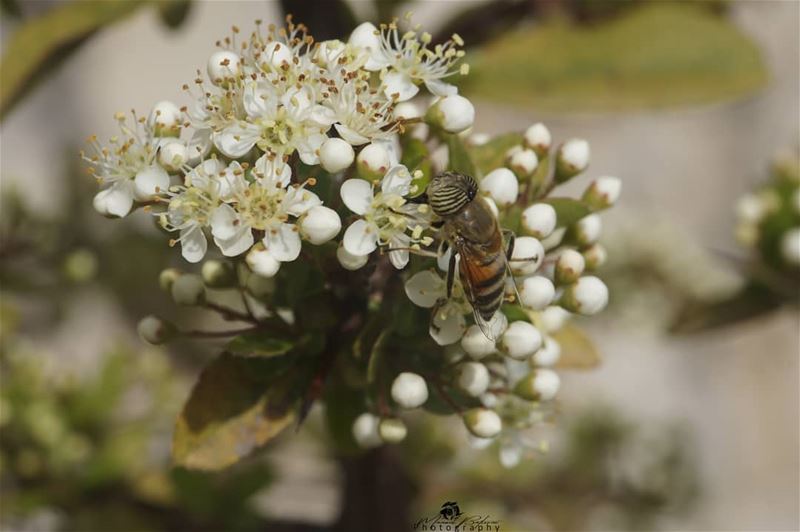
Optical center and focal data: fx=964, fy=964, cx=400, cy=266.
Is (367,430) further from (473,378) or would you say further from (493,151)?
(493,151)

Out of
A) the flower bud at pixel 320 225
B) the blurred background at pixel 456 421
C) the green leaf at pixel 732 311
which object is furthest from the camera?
the green leaf at pixel 732 311

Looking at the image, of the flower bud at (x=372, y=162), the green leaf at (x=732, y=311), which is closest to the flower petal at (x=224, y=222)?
the flower bud at (x=372, y=162)

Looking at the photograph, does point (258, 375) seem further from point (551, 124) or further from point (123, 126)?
point (551, 124)

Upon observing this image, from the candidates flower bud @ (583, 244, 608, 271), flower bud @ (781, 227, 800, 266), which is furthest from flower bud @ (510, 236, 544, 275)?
flower bud @ (781, 227, 800, 266)

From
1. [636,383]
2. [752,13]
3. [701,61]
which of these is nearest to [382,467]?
[701,61]

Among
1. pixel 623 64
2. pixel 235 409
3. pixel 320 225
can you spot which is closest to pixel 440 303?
pixel 320 225

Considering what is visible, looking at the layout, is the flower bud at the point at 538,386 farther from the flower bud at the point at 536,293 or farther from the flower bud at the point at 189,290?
the flower bud at the point at 189,290
